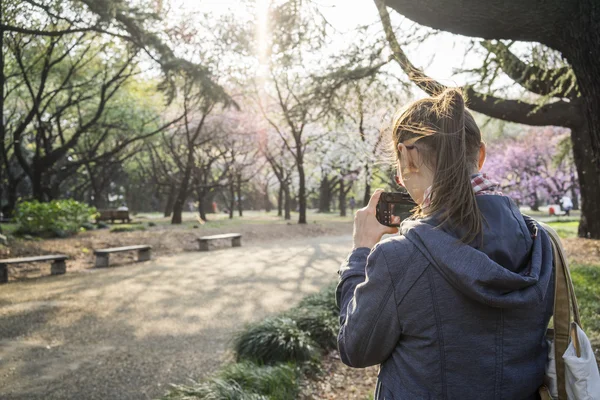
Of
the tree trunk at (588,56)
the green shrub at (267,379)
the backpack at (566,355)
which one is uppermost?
the tree trunk at (588,56)

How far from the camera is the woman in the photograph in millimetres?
1079

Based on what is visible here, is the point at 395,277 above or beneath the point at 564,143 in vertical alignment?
beneath

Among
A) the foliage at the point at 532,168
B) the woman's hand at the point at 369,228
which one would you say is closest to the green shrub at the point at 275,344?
the woman's hand at the point at 369,228

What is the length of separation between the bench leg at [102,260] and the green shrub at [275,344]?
6.78 meters

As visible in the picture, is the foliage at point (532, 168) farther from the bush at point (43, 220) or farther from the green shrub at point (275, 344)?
the green shrub at point (275, 344)

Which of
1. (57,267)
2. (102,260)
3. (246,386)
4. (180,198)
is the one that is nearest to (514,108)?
(246,386)

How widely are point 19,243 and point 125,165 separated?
26768mm

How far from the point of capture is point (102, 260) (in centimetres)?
1003

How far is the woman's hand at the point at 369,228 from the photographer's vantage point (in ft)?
4.50

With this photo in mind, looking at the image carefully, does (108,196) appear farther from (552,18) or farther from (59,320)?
(552,18)

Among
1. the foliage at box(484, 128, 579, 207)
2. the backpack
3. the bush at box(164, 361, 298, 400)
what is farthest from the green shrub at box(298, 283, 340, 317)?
the foliage at box(484, 128, 579, 207)

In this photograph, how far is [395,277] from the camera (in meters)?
1.09

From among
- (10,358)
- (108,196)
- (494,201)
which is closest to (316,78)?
(10,358)

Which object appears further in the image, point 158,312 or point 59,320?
point 158,312
